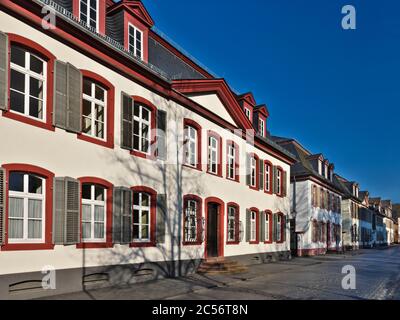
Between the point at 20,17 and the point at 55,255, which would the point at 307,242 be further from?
the point at 20,17

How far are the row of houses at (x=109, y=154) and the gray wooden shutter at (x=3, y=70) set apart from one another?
3cm

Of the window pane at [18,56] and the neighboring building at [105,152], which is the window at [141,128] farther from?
the window pane at [18,56]

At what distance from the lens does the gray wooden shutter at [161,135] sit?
15.4 m

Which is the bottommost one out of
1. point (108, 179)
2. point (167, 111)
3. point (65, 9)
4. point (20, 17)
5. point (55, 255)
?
point (55, 255)

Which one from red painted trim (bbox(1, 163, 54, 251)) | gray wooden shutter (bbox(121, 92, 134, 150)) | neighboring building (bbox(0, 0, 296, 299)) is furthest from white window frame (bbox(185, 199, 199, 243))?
red painted trim (bbox(1, 163, 54, 251))

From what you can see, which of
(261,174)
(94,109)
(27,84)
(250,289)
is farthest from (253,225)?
(27,84)

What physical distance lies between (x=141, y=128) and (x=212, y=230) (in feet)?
21.7

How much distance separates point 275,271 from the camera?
19219 mm

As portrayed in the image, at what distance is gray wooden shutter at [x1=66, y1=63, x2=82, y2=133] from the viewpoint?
37.5 feet

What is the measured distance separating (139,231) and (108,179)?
2.54 metres

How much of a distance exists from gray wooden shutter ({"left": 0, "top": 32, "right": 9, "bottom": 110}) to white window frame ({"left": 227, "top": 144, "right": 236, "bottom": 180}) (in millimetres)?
12803

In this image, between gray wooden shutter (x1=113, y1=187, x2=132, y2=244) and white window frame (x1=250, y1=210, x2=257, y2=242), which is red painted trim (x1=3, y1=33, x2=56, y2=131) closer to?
gray wooden shutter (x1=113, y1=187, x2=132, y2=244)

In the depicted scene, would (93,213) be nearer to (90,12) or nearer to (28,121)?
(28,121)
